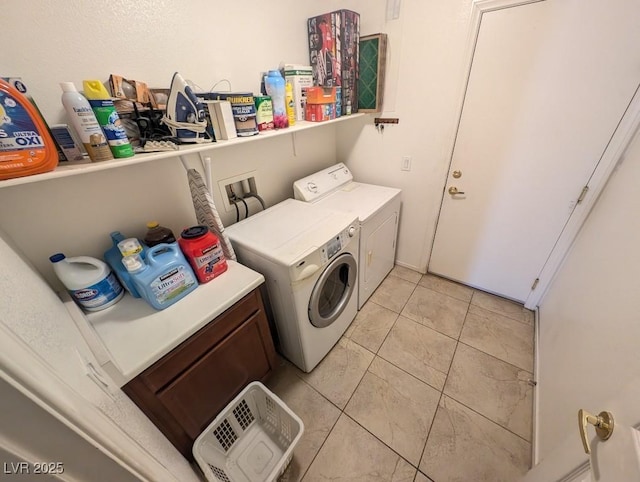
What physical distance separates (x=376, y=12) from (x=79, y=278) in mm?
2302

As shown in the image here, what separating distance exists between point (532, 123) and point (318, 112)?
4.30 ft

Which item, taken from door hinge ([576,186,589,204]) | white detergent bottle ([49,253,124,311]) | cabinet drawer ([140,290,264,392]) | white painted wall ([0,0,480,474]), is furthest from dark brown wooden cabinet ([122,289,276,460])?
door hinge ([576,186,589,204])

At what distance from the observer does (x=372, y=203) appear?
1.79 metres

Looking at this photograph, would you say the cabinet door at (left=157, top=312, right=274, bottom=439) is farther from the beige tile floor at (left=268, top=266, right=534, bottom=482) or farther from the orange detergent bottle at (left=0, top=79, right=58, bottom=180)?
the orange detergent bottle at (left=0, top=79, right=58, bottom=180)

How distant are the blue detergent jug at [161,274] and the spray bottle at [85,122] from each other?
1.29 feet

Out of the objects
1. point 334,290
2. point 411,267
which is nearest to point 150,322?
point 334,290

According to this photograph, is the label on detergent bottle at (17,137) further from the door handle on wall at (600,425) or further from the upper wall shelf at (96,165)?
the door handle on wall at (600,425)

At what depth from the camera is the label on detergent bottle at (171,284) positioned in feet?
3.25

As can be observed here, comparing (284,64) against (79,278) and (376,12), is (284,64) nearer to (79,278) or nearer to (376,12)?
(376,12)

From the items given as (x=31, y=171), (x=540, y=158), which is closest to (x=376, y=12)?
(x=540, y=158)

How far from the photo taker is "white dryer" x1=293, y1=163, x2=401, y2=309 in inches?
68.1

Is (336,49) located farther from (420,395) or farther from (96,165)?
(420,395)

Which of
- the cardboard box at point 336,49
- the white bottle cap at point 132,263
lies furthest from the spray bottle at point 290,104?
the white bottle cap at point 132,263

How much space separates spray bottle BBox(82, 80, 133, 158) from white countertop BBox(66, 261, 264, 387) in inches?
24.6
